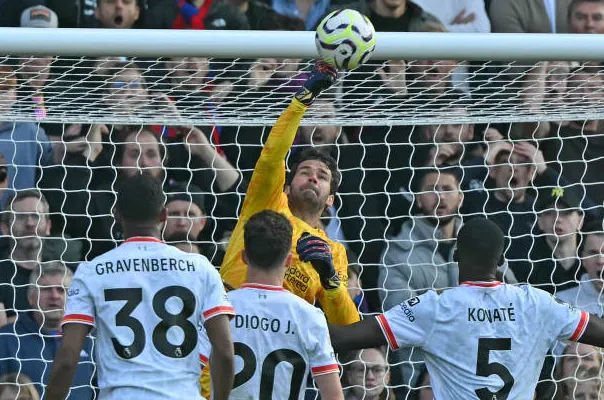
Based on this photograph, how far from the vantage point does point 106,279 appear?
494 centimetres

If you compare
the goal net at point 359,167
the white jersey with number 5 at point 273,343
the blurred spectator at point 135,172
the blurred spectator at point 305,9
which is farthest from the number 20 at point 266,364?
the blurred spectator at point 305,9

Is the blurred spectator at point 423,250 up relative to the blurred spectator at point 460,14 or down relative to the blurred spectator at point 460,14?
down

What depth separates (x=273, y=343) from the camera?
514 cm

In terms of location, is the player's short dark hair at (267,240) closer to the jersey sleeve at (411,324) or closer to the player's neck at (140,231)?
the player's neck at (140,231)

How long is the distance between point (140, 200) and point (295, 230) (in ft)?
5.08

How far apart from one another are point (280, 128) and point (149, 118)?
1.64 metres

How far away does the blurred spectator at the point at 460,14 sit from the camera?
9.10 metres

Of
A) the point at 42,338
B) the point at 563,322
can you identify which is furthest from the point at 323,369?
the point at 42,338

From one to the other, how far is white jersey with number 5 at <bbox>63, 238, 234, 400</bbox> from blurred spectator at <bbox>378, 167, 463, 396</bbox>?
297cm

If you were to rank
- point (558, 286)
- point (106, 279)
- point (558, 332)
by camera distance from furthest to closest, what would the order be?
point (558, 286) < point (558, 332) < point (106, 279)

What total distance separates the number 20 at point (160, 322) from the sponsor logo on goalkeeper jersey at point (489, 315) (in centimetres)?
128

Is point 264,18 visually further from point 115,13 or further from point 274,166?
point 274,166

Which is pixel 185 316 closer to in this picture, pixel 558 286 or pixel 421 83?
pixel 421 83

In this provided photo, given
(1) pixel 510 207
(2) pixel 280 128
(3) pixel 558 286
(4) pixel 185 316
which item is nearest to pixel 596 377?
(3) pixel 558 286
